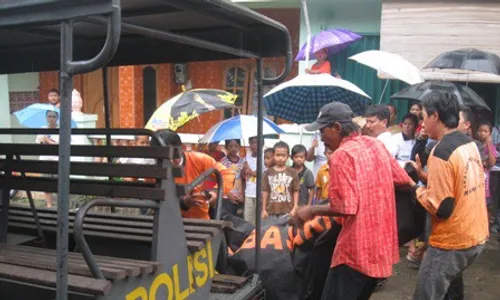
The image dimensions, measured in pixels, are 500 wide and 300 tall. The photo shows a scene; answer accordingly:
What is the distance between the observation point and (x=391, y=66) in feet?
20.5

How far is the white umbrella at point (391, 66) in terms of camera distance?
20.1ft

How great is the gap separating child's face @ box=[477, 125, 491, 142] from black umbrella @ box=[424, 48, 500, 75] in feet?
2.19

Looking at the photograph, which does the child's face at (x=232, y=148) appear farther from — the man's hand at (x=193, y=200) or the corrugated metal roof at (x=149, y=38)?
the corrugated metal roof at (x=149, y=38)

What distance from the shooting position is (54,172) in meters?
2.58

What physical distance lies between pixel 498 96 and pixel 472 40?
0.98 metres

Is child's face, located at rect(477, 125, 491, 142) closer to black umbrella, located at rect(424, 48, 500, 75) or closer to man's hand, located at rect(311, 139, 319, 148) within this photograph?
black umbrella, located at rect(424, 48, 500, 75)

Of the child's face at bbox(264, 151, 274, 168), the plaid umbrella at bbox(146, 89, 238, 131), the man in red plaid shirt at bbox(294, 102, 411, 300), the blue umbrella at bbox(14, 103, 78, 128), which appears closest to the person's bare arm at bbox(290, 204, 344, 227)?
the man in red plaid shirt at bbox(294, 102, 411, 300)

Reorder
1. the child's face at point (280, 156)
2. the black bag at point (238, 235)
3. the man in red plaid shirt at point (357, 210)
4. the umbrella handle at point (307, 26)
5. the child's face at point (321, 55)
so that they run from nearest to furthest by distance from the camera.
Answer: the man in red plaid shirt at point (357, 210)
the black bag at point (238, 235)
the child's face at point (280, 156)
the umbrella handle at point (307, 26)
the child's face at point (321, 55)

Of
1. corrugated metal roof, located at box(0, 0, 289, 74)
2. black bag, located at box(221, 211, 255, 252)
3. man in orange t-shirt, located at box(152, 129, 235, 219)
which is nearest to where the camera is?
corrugated metal roof, located at box(0, 0, 289, 74)

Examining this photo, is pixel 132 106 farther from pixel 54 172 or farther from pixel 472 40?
pixel 54 172

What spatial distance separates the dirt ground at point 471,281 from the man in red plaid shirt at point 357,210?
6.30ft

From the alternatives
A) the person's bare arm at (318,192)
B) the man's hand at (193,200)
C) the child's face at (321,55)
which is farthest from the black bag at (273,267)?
the child's face at (321,55)

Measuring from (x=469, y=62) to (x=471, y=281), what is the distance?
2.44 meters

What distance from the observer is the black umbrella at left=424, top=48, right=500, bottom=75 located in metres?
5.58
